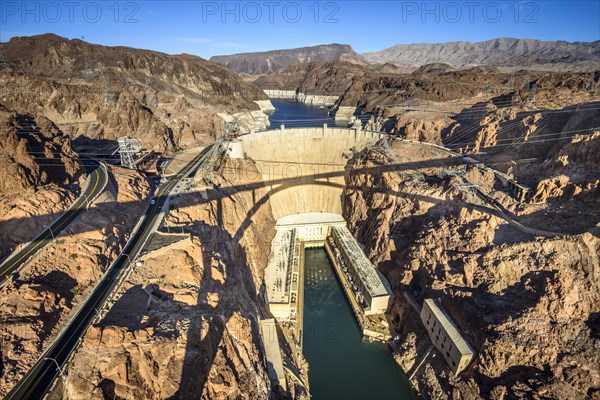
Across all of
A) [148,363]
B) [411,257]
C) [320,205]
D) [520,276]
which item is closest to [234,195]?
[320,205]

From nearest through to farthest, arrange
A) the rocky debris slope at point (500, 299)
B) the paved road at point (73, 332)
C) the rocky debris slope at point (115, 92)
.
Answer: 1. the paved road at point (73, 332)
2. the rocky debris slope at point (500, 299)
3. the rocky debris slope at point (115, 92)

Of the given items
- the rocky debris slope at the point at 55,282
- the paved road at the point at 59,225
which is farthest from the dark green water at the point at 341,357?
the paved road at the point at 59,225

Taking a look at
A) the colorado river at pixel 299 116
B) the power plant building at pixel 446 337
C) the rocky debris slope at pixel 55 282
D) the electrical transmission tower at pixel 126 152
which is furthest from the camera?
the colorado river at pixel 299 116

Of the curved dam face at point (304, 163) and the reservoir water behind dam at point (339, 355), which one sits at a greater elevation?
the curved dam face at point (304, 163)

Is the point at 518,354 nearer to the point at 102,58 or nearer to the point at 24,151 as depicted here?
the point at 24,151

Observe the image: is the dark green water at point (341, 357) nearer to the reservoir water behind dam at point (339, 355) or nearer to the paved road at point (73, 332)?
the reservoir water behind dam at point (339, 355)
